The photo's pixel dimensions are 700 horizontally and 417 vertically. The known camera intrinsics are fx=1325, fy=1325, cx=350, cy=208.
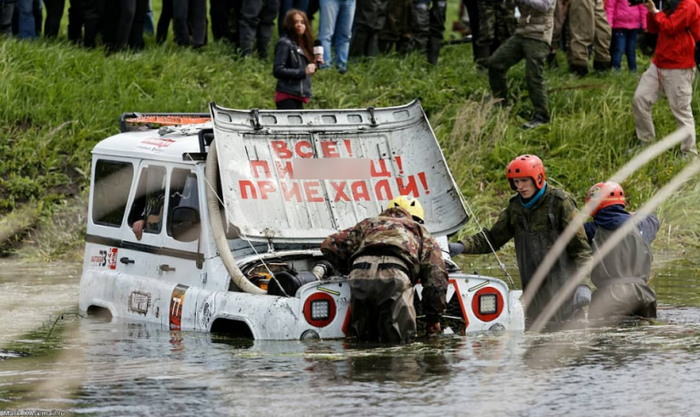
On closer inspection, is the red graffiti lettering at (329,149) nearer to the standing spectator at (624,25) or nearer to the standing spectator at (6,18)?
the standing spectator at (6,18)

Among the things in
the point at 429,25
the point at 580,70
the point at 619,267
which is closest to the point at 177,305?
the point at 619,267

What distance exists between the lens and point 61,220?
17453 mm

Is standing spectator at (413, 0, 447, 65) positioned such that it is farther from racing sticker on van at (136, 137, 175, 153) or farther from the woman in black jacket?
racing sticker on van at (136, 137, 175, 153)

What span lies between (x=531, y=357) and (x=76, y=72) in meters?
11.6

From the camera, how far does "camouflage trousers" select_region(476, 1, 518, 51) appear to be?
20594mm

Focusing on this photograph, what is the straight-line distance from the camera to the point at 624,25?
70.1 ft

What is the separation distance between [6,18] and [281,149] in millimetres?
9327

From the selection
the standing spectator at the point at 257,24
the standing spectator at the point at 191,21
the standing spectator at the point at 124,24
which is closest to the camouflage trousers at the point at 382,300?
the standing spectator at the point at 124,24

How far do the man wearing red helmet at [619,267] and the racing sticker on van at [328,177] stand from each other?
1.68 meters

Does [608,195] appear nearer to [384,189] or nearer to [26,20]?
[384,189]

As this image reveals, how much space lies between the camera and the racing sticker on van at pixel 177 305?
1133 centimetres

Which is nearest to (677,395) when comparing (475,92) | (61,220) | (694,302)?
(694,302)

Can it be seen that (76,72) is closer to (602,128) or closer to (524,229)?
(602,128)

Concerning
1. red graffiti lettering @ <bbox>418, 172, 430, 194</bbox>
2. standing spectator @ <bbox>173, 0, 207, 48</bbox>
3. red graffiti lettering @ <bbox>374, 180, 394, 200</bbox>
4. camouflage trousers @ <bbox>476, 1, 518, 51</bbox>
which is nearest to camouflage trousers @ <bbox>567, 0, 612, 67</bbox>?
camouflage trousers @ <bbox>476, 1, 518, 51</bbox>
